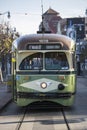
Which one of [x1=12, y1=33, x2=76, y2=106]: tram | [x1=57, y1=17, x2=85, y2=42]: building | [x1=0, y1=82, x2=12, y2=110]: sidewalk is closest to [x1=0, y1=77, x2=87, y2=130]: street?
[x1=0, y1=82, x2=12, y2=110]: sidewalk

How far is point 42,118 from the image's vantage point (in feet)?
59.5

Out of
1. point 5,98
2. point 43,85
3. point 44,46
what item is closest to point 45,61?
point 44,46

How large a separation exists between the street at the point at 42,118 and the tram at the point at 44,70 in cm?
65

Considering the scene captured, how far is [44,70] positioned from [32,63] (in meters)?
0.62

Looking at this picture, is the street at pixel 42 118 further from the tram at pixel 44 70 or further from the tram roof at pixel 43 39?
the tram roof at pixel 43 39

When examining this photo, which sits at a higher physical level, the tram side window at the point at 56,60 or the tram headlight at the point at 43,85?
the tram side window at the point at 56,60

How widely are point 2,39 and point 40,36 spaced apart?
35738mm

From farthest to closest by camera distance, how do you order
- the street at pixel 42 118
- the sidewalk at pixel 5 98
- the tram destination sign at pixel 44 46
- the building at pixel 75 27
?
the building at pixel 75 27
the sidewalk at pixel 5 98
the tram destination sign at pixel 44 46
the street at pixel 42 118

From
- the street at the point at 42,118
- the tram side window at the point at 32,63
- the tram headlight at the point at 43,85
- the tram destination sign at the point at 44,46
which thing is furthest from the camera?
the tram destination sign at the point at 44,46

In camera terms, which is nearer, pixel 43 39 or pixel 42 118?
pixel 42 118

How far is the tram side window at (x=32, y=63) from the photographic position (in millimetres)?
20125

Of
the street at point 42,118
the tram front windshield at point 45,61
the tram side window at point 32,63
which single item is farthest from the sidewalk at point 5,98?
the tram front windshield at point 45,61

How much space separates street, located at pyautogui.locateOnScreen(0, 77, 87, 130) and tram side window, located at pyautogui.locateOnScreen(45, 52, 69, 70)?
1869mm

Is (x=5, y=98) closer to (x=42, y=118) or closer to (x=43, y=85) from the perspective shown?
(x=43, y=85)
